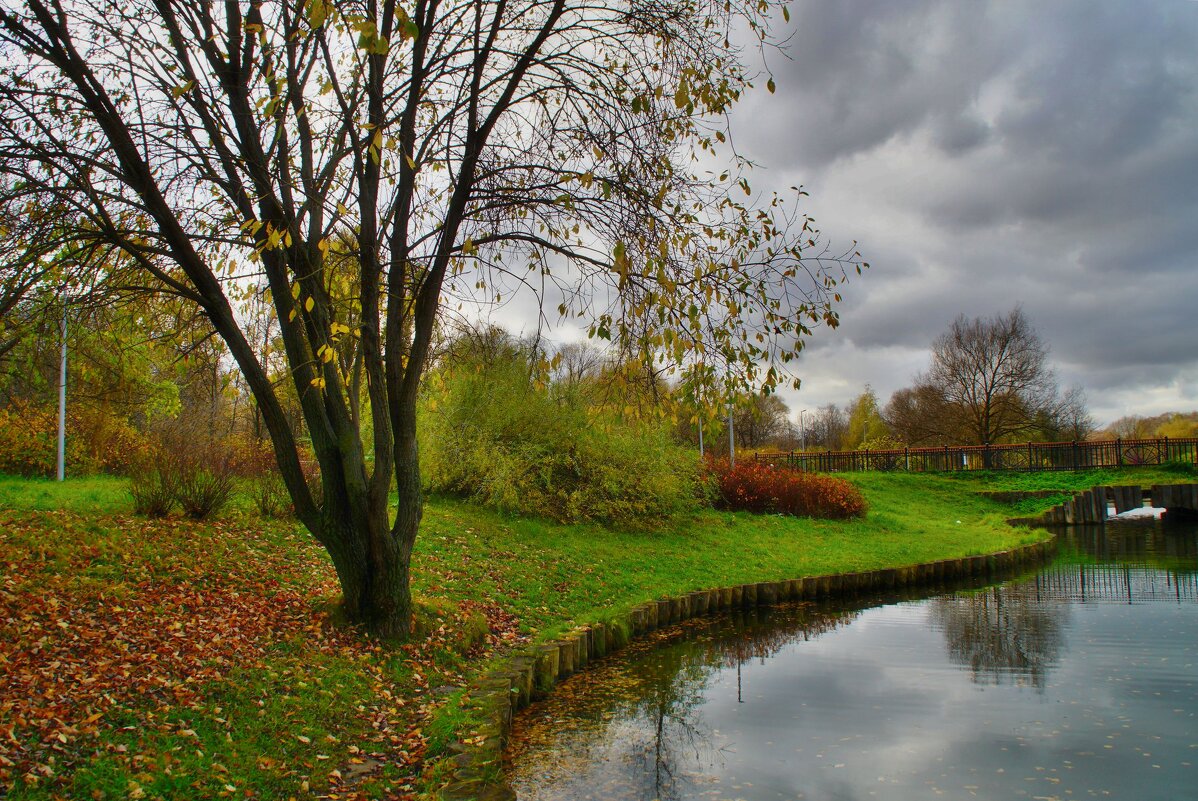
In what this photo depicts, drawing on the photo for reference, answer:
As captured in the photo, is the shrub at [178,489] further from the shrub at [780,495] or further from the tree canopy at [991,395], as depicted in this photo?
the tree canopy at [991,395]

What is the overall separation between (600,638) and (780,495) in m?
12.0

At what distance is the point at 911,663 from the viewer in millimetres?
8539

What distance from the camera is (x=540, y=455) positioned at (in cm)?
1529

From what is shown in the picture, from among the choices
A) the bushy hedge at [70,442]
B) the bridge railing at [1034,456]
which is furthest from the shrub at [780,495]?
the bushy hedge at [70,442]

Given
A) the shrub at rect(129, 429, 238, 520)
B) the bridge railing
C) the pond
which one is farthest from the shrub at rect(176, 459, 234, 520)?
the bridge railing

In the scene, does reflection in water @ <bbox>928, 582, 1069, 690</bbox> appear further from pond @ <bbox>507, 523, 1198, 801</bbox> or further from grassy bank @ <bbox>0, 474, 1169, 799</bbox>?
grassy bank @ <bbox>0, 474, 1169, 799</bbox>

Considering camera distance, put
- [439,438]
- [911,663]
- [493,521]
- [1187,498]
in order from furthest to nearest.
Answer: [1187,498], [439,438], [493,521], [911,663]

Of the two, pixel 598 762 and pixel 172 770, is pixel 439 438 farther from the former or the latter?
pixel 172 770

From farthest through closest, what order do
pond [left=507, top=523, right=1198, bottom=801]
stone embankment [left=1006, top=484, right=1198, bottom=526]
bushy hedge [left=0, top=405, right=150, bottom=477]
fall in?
stone embankment [left=1006, top=484, right=1198, bottom=526]
bushy hedge [left=0, top=405, right=150, bottom=477]
pond [left=507, top=523, right=1198, bottom=801]

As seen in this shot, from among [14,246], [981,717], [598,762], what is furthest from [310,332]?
[981,717]

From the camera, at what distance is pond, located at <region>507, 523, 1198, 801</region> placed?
5293mm

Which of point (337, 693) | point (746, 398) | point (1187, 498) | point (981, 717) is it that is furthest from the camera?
point (1187, 498)

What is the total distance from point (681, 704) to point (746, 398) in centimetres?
300

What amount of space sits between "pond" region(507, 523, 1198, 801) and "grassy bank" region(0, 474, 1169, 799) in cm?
101
